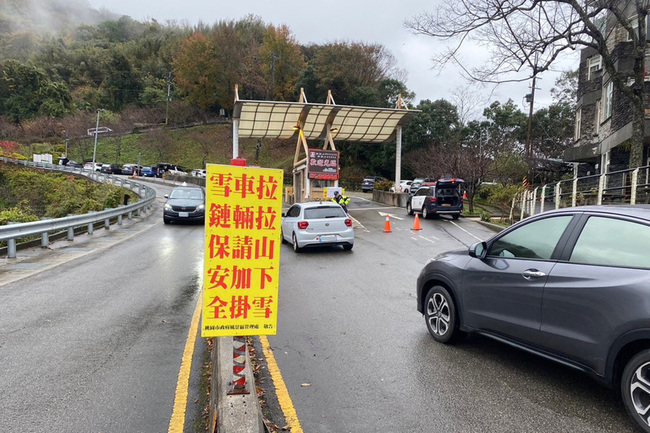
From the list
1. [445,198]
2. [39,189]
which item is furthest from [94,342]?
[39,189]

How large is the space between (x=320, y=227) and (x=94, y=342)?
26.1 ft

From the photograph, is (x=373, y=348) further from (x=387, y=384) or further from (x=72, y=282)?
(x=72, y=282)

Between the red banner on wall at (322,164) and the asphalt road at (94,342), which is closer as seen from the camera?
the asphalt road at (94,342)

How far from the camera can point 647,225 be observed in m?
3.53

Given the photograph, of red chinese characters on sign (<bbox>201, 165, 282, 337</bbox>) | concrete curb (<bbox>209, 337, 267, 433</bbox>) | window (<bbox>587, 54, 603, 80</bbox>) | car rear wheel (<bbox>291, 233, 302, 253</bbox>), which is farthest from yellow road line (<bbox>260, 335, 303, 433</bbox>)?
window (<bbox>587, 54, 603, 80</bbox>)

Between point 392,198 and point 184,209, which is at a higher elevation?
point 392,198

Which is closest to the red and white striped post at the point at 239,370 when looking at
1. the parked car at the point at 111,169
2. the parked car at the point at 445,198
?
the parked car at the point at 445,198

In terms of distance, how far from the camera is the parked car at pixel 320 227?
41.9 feet

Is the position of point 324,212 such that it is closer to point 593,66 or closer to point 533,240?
point 533,240

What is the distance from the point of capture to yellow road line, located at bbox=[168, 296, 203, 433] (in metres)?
3.58

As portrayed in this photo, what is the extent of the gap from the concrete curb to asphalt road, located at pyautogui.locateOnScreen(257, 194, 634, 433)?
0.33m

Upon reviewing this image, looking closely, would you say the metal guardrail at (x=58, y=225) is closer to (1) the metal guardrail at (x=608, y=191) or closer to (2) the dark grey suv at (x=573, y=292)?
(2) the dark grey suv at (x=573, y=292)

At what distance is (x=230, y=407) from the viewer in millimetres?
3361

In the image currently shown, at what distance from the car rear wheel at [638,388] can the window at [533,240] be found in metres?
1.11
